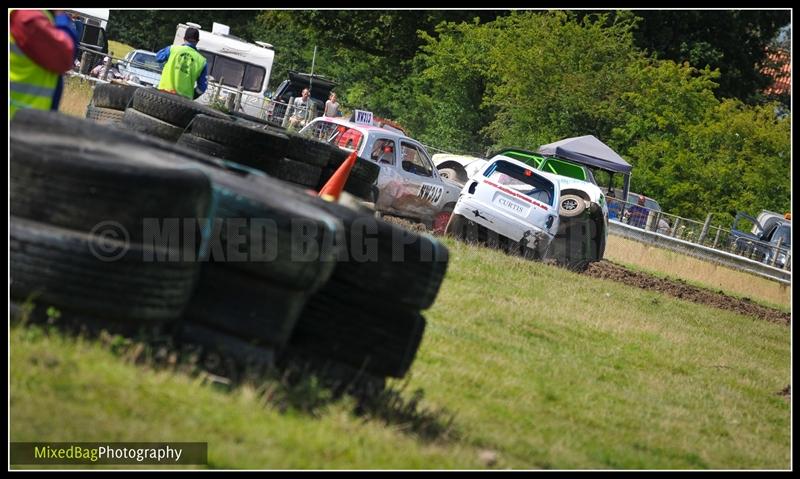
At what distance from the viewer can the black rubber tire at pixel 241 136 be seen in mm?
10484

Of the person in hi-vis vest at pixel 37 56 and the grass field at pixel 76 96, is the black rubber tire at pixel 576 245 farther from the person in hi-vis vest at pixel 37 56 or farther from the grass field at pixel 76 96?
the person in hi-vis vest at pixel 37 56

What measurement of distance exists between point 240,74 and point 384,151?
856 inches

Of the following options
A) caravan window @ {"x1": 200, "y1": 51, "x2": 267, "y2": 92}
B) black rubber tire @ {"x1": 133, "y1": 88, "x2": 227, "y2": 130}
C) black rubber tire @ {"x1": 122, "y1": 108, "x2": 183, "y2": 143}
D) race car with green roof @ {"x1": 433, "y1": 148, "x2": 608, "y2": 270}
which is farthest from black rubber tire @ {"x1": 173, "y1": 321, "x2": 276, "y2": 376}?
caravan window @ {"x1": 200, "y1": 51, "x2": 267, "y2": 92}

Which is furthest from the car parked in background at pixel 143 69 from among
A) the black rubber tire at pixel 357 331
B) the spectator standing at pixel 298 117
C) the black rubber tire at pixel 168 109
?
A: the black rubber tire at pixel 357 331

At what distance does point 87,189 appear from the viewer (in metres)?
5.53

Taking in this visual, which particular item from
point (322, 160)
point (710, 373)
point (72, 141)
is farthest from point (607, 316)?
point (72, 141)

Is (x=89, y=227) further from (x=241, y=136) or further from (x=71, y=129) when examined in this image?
(x=241, y=136)

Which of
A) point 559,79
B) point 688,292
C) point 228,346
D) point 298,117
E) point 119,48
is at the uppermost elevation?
point 559,79

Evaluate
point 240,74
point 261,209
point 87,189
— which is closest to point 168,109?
point 261,209

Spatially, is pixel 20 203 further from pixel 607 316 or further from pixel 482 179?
pixel 482 179

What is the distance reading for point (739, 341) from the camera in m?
17.3

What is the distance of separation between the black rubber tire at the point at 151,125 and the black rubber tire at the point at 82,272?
6339 millimetres

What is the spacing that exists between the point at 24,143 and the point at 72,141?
0.38 meters

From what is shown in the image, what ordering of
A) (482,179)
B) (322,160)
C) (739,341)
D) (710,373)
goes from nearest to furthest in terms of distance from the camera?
(322,160)
(710,373)
(739,341)
(482,179)
